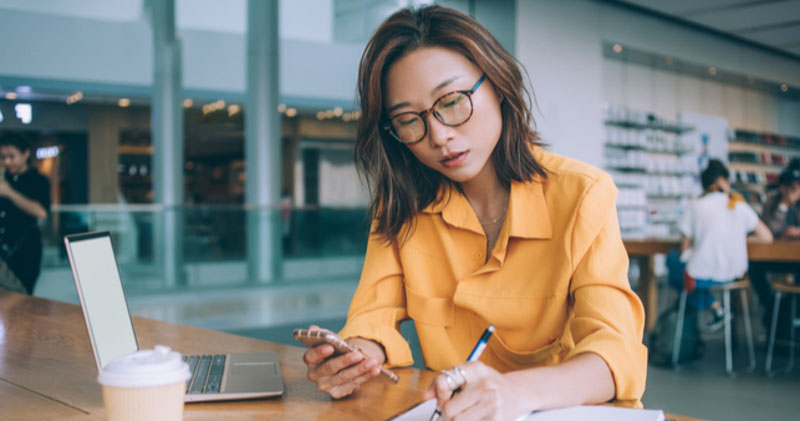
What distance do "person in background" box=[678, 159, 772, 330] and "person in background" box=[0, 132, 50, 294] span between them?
405 cm

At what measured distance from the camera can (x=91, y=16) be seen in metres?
5.99

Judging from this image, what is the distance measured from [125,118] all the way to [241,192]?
1.34 m

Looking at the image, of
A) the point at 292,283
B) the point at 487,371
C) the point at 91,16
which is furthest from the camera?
the point at 292,283

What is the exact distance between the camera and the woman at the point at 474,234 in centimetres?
97

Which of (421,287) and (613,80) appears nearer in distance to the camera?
(421,287)

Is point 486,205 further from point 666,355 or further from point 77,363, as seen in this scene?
point 666,355

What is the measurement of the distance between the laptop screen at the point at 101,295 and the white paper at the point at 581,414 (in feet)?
1.37

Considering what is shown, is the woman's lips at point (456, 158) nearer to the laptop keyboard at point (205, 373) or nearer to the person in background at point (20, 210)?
the laptop keyboard at point (205, 373)

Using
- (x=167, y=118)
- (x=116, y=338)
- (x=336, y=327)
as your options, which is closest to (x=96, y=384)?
(x=116, y=338)

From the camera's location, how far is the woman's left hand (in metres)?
0.70

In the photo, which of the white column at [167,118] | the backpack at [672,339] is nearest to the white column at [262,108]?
the white column at [167,118]

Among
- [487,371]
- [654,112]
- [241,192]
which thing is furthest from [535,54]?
[487,371]

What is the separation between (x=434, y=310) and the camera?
118 cm

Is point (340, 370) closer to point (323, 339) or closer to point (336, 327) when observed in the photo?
point (323, 339)
